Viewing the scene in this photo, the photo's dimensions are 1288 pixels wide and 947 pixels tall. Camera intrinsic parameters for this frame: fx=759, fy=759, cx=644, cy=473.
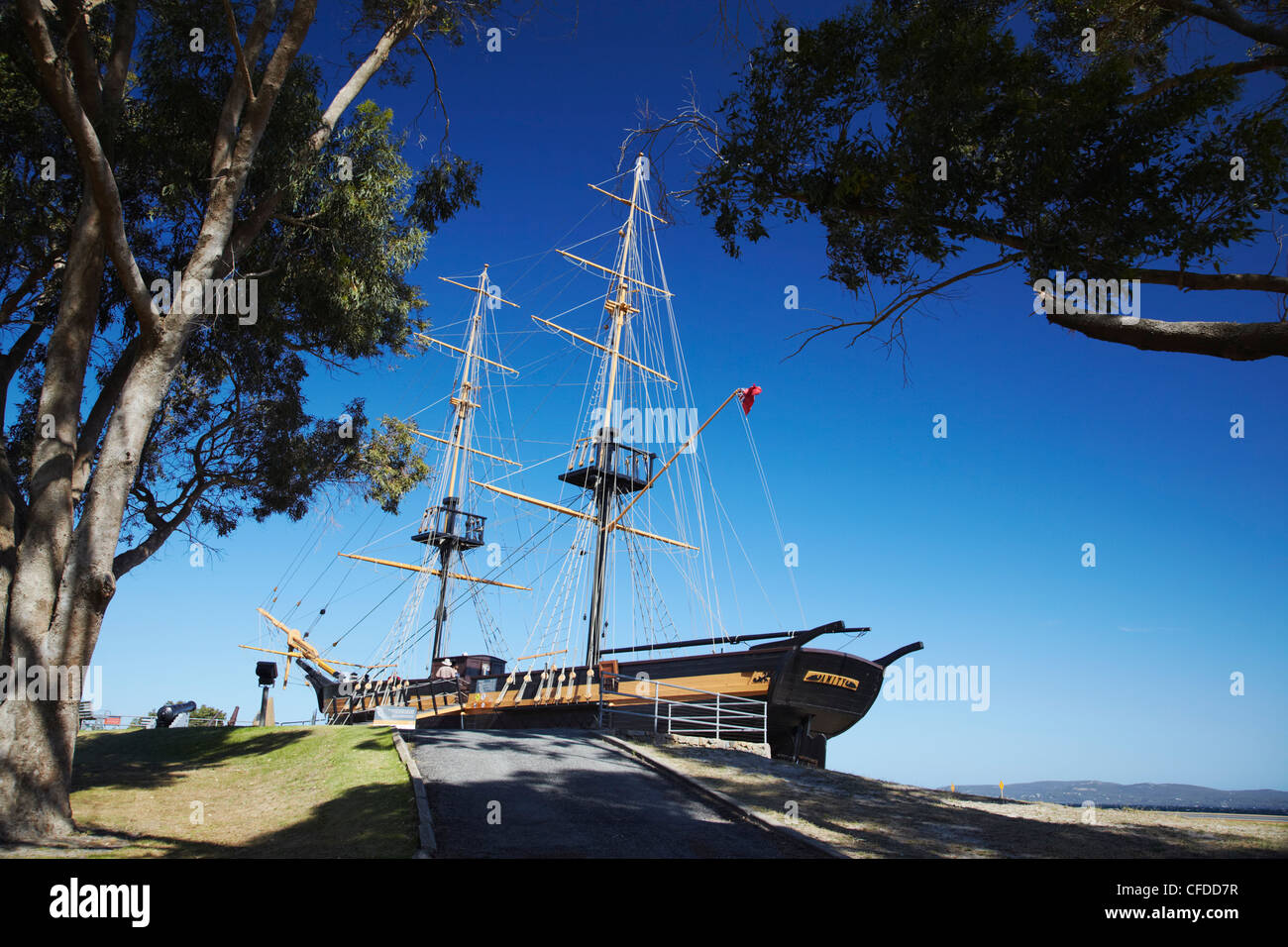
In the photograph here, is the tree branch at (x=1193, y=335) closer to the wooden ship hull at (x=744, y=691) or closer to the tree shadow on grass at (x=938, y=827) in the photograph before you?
the tree shadow on grass at (x=938, y=827)

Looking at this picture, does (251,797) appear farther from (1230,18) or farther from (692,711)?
(1230,18)

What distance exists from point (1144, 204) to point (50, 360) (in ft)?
42.9

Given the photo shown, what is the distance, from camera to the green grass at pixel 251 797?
830 centimetres

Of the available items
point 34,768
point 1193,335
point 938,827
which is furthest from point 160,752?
point 1193,335

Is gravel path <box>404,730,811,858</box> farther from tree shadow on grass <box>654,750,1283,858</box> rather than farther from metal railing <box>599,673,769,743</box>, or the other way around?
metal railing <box>599,673,769,743</box>

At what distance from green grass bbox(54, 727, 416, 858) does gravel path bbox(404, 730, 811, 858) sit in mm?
600

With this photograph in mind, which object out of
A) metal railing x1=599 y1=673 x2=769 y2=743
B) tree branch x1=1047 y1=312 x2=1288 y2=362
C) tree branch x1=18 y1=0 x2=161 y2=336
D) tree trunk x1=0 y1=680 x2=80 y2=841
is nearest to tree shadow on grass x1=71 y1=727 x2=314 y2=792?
tree trunk x1=0 y1=680 x2=80 y2=841

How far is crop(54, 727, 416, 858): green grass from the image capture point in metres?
8.30

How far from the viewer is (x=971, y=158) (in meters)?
8.16

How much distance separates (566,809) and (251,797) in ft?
19.2

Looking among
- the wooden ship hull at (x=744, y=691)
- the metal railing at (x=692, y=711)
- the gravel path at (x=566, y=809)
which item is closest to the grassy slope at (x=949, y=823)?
the gravel path at (x=566, y=809)

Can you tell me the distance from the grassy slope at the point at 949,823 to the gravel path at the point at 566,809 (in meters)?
0.83

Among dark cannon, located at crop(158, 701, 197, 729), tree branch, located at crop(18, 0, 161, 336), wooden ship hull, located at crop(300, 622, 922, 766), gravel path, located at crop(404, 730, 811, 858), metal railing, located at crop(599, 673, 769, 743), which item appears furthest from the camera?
dark cannon, located at crop(158, 701, 197, 729)
